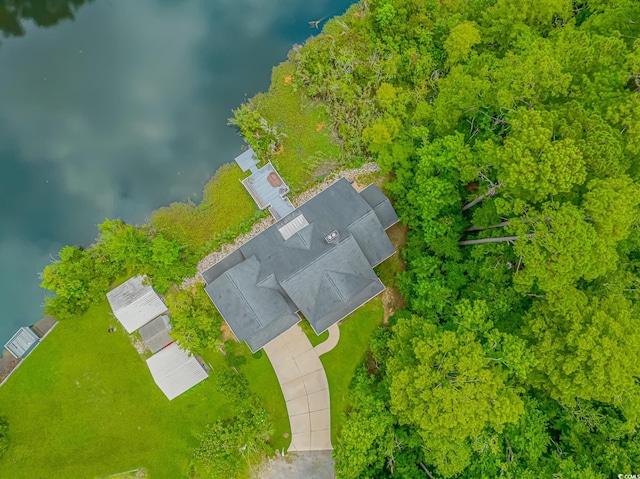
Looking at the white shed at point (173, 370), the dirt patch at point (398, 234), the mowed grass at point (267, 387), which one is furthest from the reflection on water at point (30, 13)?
the dirt patch at point (398, 234)

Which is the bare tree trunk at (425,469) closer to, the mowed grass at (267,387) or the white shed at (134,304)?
the mowed grass at (267,387)

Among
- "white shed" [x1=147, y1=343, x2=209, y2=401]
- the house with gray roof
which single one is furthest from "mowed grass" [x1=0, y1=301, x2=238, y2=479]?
the house with gray roof

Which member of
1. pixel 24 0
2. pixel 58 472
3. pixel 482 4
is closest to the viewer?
pixel 58 472

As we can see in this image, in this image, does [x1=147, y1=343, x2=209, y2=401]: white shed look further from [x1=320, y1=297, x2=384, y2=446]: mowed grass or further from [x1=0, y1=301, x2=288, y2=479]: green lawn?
[x1=320, y1=297, x2=384, y2=446]: mowed grass

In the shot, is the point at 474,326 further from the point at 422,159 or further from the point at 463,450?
the point at 422,159

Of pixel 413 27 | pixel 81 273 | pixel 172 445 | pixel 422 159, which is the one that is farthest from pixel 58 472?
pixel 413 27

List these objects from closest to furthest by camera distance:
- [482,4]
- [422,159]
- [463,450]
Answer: [463,450] < [422,159] < [482,4]

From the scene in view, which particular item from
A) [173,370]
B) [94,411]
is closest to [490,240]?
[173,370]
